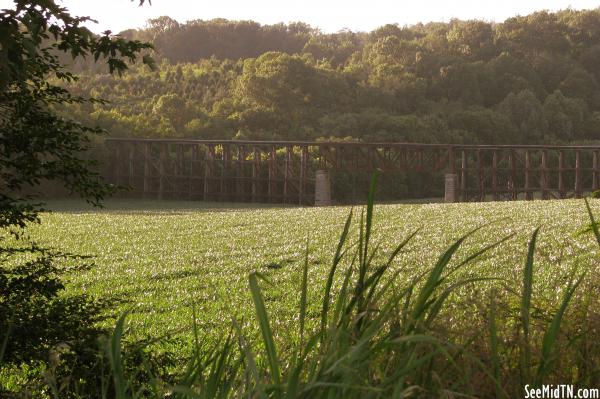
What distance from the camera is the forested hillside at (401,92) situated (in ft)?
264

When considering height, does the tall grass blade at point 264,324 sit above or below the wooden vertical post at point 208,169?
below

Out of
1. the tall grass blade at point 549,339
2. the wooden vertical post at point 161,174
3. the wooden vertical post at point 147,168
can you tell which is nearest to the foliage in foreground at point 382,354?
the tall grass blade at point 549,339

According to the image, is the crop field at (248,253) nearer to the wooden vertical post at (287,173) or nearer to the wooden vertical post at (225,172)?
the wooden vertical post at (287,173)

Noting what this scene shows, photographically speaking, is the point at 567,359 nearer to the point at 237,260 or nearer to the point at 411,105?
the point at 237,260

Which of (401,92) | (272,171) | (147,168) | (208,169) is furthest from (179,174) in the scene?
(401,92)

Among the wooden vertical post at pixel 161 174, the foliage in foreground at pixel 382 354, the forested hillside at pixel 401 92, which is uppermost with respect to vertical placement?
the forested hillside at pixel 401 92

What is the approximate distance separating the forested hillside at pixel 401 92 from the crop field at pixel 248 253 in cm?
3914

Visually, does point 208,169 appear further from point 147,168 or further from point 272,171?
point 272,171

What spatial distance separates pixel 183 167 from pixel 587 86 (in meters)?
48.3

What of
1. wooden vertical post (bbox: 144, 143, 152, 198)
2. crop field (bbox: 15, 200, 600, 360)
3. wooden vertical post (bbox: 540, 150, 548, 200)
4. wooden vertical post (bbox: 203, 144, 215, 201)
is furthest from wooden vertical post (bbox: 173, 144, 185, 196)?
crop field (bbox: 15, 200, 600, 360)

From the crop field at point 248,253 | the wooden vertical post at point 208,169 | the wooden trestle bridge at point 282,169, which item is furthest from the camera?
the wooden vertical post at point 208,169

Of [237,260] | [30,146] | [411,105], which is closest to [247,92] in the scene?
[411,105]

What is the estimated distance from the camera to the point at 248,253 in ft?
68.0

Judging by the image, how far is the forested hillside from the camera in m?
80.4
